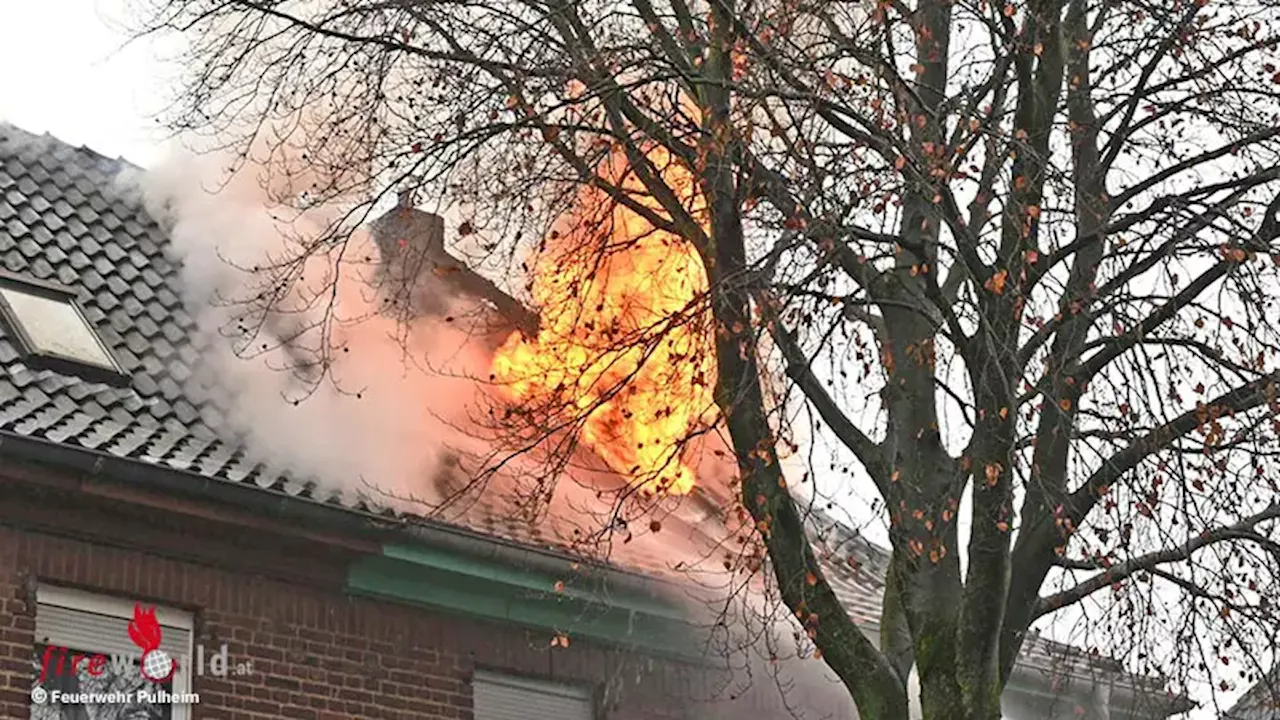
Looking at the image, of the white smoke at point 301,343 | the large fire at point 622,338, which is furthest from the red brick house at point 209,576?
the large fire at point 622,338

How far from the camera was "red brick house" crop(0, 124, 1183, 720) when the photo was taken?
10.1m

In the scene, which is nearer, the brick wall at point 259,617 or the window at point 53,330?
the brick wall at point 259,617

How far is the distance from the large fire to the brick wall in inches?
64.3

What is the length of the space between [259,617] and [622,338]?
3111 mm

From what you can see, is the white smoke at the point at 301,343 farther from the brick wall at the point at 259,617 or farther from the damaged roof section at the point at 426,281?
the brick wall at the point at 259,617

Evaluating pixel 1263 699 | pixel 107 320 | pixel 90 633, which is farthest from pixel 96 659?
pixel 1263 699

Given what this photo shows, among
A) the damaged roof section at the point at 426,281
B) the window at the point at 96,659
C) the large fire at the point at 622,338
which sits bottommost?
the window at the point at 96,659

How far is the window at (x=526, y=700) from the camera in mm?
12148

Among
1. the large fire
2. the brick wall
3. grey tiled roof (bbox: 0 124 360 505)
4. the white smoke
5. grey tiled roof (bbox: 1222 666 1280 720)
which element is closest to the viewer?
grey tiled roof (bbox: 1222 666 1280 720)

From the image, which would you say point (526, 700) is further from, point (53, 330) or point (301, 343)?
point (53, 330)

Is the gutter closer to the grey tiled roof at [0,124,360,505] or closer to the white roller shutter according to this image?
the grey tiled roof at [0,124,360,505]

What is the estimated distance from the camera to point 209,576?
10836 millimetres

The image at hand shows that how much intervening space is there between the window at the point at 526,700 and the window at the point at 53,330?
3.00m

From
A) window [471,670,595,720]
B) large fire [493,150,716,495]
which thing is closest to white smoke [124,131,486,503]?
large fire [493,150,716,495]
